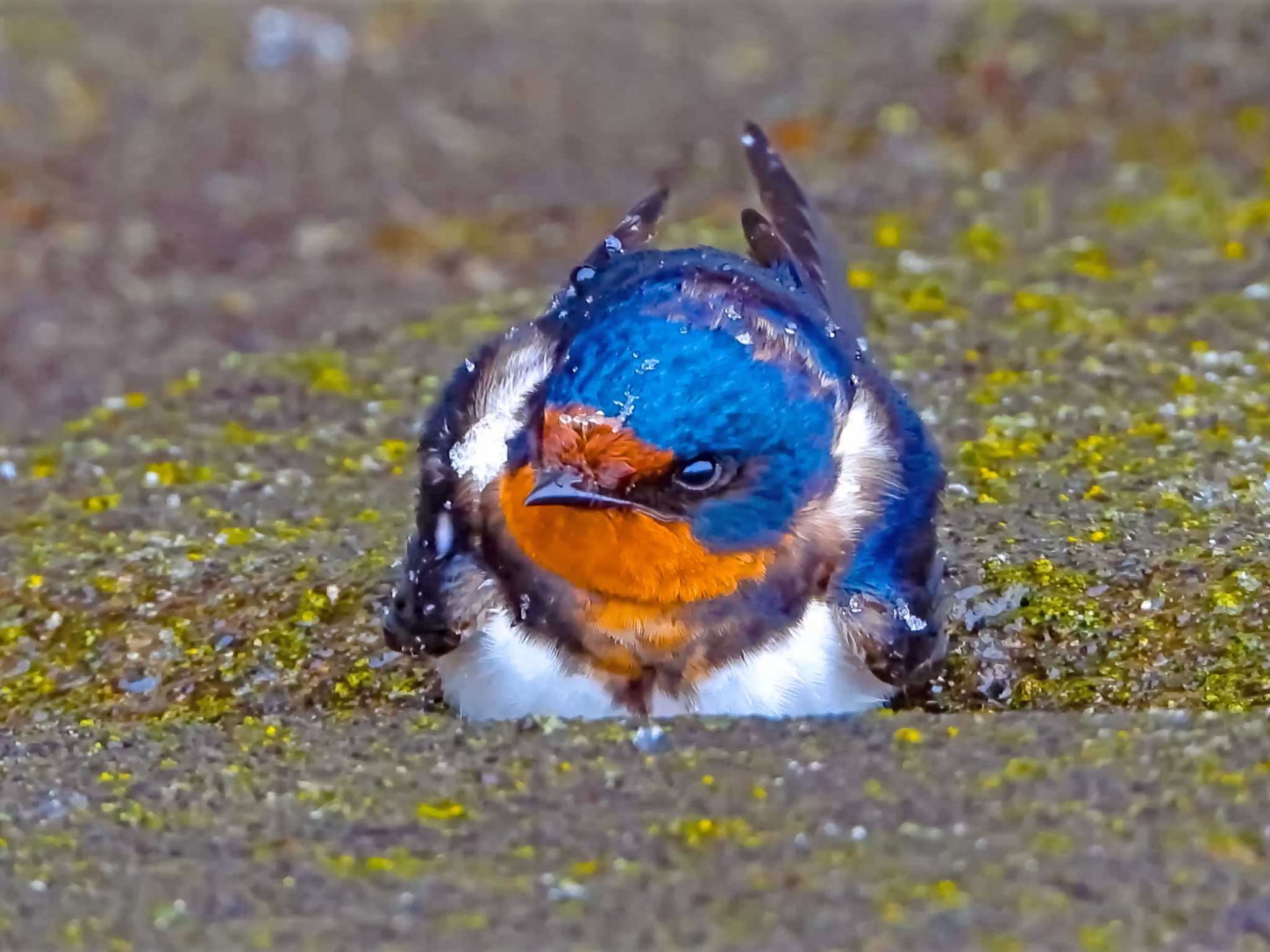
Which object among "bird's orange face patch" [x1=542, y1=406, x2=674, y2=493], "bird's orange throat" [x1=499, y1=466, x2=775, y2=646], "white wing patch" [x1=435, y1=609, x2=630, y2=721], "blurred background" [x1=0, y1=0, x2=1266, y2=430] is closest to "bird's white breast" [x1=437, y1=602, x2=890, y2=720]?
"white wing patch" [x1=435, y1=609, x2=630, y2=721]

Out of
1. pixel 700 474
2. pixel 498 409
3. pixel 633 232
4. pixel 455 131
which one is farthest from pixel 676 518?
pixel 455 131

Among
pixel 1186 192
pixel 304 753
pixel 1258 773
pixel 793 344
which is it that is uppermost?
pixel 1186 192

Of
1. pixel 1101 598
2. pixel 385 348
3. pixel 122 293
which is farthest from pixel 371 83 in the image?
pixel 1101 598

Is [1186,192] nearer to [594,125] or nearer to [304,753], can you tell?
[594,125]

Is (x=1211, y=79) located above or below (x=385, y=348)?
above

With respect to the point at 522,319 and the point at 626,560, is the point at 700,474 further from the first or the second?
the point at 522,319

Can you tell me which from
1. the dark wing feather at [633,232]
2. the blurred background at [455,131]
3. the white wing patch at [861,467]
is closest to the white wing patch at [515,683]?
the white wing patch at [861,467]

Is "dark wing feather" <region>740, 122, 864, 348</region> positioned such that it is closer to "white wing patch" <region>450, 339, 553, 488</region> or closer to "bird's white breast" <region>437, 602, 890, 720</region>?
"white wing patch" <region>450, 339, 553, 488</region>
